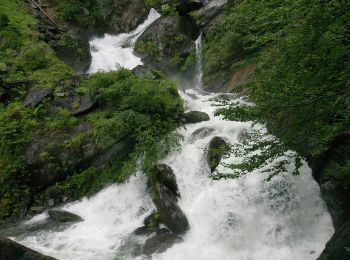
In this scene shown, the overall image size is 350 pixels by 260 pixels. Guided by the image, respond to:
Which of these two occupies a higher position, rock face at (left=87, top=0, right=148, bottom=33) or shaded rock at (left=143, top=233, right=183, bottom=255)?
rock face at (left=87, top=0, right=148, bottom=33)

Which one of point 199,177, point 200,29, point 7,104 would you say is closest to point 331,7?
point 199,177

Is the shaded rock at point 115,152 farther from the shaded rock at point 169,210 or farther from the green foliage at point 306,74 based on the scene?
the green foliage at point 306,74

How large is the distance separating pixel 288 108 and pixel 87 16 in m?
22.0

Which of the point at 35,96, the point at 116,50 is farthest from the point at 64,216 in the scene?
the point at 116,50

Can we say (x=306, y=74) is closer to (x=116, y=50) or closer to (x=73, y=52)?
(x=73, y=52)

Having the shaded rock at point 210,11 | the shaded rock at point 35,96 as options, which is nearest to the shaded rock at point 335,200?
the shaded rock at point 35,96

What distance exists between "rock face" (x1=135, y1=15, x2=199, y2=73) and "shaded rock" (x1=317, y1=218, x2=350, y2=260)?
15279 mm

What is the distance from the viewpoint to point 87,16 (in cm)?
2511

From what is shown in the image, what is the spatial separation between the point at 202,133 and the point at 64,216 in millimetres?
5175

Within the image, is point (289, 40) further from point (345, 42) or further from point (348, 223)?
point (348, 223)

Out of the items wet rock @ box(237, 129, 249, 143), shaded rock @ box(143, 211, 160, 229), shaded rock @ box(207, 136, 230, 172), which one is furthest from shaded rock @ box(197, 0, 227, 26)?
shaded rock @ box(143, 211, 160, 229)

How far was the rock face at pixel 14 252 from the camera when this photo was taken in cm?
683

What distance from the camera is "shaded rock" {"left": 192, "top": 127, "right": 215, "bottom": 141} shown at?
42.2 feet

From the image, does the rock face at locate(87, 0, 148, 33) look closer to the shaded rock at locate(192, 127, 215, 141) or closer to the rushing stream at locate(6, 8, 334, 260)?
the shaded rock at locate(192, 127, 215, 141)
